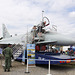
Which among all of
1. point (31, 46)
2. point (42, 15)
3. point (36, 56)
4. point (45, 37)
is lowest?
point (36, 56)

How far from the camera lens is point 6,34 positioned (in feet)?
69.7

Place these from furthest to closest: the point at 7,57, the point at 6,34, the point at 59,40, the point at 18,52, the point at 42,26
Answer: the point at 6,34 < the point at 42,26 < the point at 18,52 < the point at 59,40 < the point at 7,57

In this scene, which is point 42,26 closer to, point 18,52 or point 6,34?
point 18,52

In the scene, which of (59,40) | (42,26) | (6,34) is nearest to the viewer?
(59,40)

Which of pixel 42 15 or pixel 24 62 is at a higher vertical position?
pixel 42 15

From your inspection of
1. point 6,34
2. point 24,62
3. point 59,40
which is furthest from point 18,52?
point 6,34

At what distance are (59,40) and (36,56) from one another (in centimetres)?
211

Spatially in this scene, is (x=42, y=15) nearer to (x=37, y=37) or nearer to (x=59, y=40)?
(x=37, y=37)

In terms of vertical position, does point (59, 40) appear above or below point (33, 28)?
below

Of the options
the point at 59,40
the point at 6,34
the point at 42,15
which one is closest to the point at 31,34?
the point at 42,15

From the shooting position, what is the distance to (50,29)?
10.1 m

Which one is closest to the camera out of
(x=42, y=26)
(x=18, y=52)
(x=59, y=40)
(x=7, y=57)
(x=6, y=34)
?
(x=7, y=57)

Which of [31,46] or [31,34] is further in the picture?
[31,34]

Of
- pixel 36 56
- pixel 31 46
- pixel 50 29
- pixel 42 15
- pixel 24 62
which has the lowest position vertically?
pixel 24 62
